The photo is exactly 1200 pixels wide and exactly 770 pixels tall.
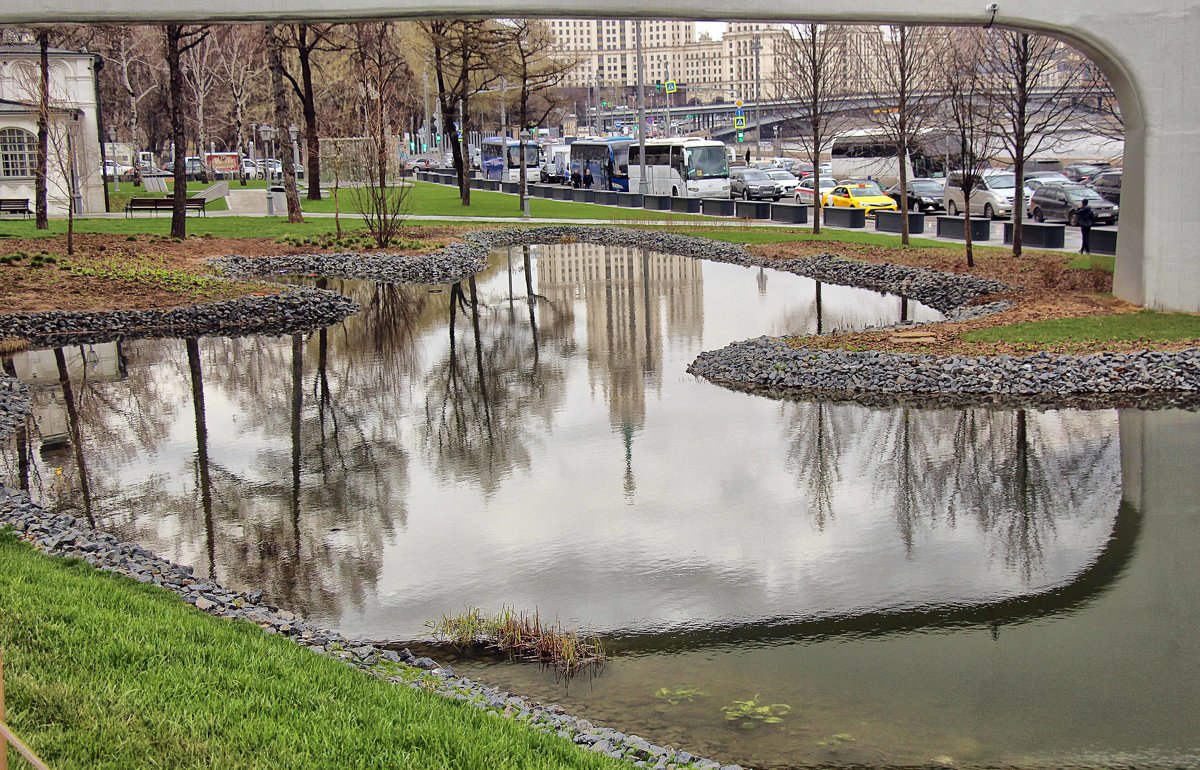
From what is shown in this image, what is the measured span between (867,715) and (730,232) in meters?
33.6

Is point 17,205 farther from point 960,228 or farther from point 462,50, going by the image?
point 960,228

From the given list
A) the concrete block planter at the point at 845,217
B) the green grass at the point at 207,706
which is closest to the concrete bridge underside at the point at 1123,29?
the green grass at the point at 207,706

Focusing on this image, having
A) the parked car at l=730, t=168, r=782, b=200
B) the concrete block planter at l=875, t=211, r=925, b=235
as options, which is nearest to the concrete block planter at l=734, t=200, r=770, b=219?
the concrete block planter at l=875, t=211, r=925, b=235

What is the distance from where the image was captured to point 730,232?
134 feet

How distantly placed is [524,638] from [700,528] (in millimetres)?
3300

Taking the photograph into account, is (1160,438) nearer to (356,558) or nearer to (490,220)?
(356,558)

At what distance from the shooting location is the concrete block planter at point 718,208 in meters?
49.5

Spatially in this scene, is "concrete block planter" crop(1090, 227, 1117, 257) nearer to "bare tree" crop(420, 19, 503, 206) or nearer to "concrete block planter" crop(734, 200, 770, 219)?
"concrete block planter" crop(734, 200, 770, 219)

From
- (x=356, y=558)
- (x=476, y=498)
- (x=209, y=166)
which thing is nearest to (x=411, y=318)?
(x=476, y=498)

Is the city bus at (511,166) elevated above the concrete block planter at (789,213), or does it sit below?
above

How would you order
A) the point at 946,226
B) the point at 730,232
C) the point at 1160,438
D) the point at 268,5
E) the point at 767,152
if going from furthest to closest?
the point at 767,152, the point at 730,232, the point at 946,226, the point at 268,5, the point at 1160,438

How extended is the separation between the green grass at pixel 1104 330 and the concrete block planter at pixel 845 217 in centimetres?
2289

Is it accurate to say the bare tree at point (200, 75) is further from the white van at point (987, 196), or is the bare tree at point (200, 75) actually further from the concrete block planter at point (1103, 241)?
the concrete block planter at point (1103, 241)

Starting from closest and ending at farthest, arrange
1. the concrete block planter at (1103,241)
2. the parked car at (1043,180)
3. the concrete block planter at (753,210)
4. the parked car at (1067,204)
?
1. the concrete block planter at (1103,241)
2. the parked car at (1067,204)
3. the parked car at (1043,180)
4. the concrete block planter at (753,210)
